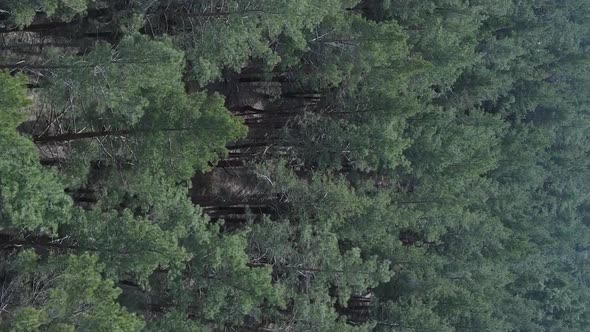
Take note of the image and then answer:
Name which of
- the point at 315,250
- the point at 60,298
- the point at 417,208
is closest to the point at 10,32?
the point at 60,298

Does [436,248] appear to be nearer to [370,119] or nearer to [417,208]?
[417,208]

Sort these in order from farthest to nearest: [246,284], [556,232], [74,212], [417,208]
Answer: [556,232]
[417,208]
[246,284]
[74,212]

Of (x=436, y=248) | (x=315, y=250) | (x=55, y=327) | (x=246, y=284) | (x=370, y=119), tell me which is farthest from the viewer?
(x=436, y=248)

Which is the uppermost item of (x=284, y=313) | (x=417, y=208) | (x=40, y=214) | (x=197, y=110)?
(x=197, y=110)

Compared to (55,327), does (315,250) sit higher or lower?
lower

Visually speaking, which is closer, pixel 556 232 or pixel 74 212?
pixel 74 212

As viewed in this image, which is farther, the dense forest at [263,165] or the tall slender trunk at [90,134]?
the tall slender trunk at [90,134]

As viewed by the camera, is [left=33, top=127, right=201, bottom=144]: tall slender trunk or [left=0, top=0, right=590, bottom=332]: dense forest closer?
[left=0, top=0, right=590, bottom=332]: dense forest
